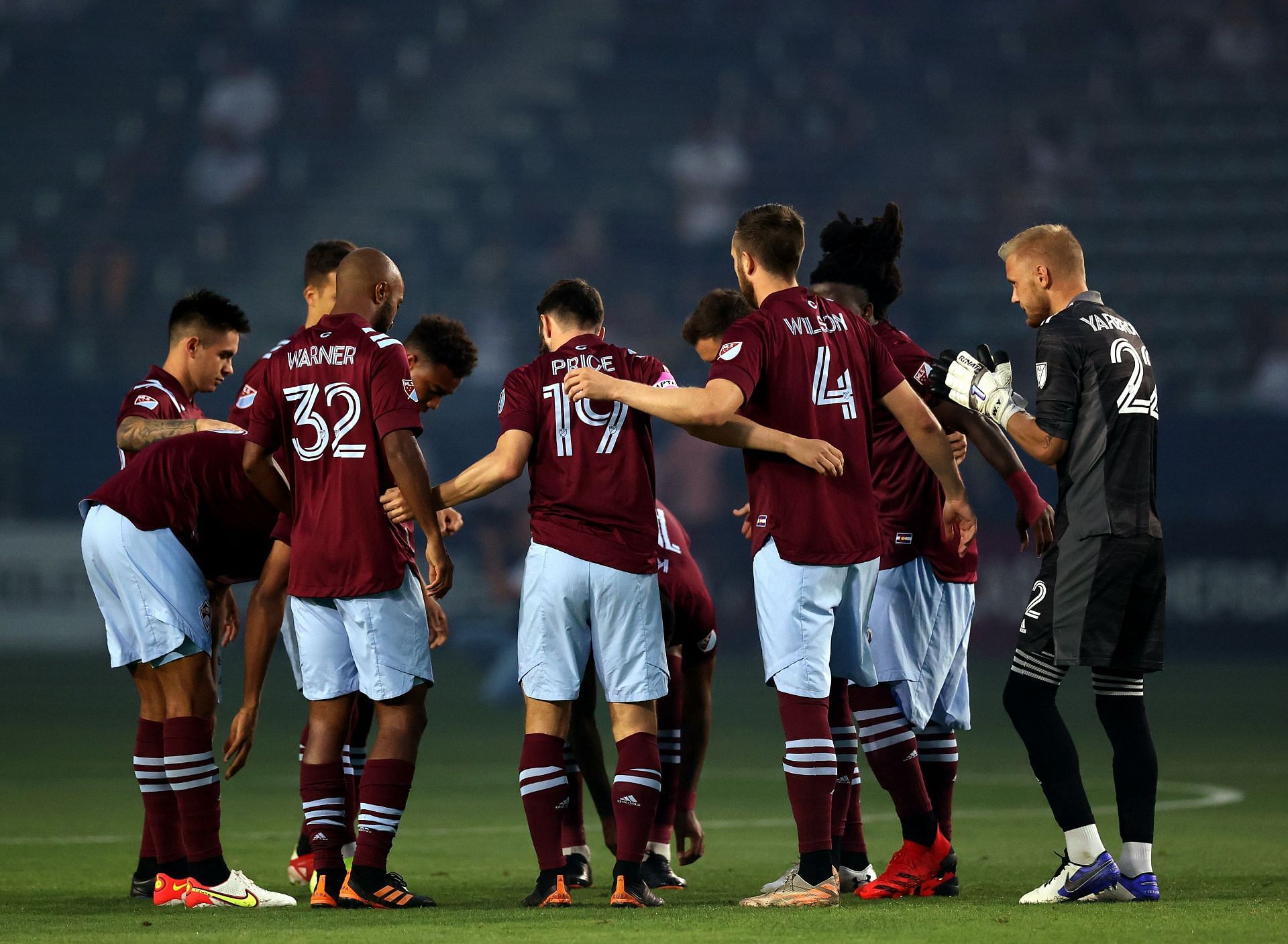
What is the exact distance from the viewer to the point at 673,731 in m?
6.45

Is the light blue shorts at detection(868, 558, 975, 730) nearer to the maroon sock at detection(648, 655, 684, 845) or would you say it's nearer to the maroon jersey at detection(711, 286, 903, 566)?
the maroon jersey at detection(711, 286, 903, 566)

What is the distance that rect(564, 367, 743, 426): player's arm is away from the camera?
5219 mm

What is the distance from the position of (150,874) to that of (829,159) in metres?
19.8

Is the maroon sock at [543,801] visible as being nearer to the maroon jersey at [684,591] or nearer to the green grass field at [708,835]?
the green grass field at [708,835]

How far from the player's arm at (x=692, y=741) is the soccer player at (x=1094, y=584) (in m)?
1.49

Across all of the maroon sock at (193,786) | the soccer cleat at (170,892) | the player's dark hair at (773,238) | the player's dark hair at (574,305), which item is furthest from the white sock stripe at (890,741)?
the soccer cleat at (170,892)

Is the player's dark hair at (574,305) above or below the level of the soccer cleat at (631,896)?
Result: above

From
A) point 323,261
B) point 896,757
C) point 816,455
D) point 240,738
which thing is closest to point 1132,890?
point 896,757

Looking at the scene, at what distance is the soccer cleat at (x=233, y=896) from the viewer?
562 cm

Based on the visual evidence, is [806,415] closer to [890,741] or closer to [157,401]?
[890,741]

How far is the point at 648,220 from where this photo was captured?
24.1 meters

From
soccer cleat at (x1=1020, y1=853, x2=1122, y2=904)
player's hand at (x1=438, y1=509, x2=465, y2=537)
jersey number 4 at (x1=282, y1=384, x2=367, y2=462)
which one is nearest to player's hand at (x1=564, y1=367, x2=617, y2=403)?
jersey number 4 at (x1=282, y1=384, x2=367, y2=462)

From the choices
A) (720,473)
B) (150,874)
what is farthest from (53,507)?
(150,874)

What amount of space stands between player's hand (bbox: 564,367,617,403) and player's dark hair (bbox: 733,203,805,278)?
701 millimetres
